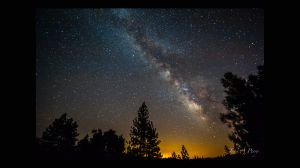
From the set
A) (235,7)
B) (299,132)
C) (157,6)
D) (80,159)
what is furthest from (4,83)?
(299,132)

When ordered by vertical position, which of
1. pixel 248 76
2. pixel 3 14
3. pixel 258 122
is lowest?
pixel 258 122

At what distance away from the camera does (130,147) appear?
144 feet

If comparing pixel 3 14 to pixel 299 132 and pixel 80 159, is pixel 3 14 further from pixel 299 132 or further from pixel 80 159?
pixel 299 132

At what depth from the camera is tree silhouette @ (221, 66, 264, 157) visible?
2197cm

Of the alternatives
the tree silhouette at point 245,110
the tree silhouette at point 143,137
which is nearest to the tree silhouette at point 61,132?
the tree silhouette at point 143,137

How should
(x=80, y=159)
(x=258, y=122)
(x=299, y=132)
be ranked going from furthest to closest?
(x=258, y=122) → (x=80, y=159) → (x=299, y=132)

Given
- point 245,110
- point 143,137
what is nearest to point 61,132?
point 143,137

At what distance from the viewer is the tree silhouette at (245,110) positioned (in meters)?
22.0

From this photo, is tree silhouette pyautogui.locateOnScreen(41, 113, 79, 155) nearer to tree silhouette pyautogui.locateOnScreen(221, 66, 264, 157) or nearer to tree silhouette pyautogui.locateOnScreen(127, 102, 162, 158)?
tree silhouette pyautogui.locateOnScreen(127, 102, 162, 158)

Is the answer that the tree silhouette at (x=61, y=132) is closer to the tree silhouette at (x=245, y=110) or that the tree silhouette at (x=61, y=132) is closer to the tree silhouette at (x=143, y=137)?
the tree silhouette at (x=143, y=137)

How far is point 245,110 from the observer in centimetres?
2314

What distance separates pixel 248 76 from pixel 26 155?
2316 centimetres

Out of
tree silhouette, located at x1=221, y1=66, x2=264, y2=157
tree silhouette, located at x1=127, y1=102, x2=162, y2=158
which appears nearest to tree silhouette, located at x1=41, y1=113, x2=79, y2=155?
tree silhouette, located at x1=127, y1=102, x2=162, y2=158

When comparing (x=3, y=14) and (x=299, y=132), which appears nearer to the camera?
(x=299, y=132)
